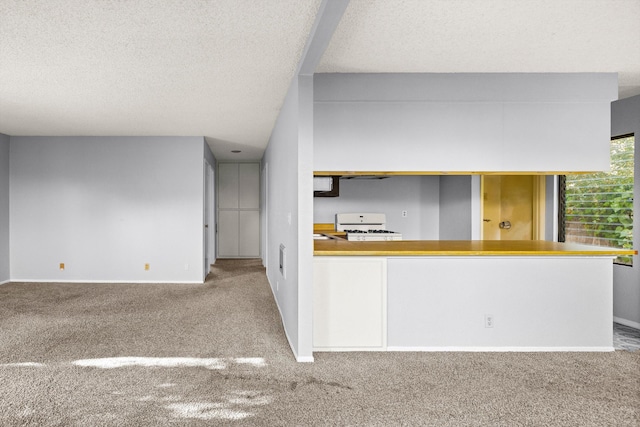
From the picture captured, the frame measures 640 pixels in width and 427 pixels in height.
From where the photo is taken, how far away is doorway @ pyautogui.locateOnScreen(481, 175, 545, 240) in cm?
542

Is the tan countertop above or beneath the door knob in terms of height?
beneath

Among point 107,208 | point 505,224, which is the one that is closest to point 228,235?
point 107,208

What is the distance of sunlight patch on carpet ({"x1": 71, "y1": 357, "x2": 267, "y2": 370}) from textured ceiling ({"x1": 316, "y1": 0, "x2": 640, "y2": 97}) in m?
2.45

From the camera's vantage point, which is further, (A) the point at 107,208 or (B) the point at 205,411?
(A) the point at 107,208

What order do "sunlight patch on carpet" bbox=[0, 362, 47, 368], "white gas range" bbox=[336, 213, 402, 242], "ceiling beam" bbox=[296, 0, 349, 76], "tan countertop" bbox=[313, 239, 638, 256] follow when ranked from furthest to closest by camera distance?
"white gas range" bbox=[336, 213, 402, 242] < "tan countertop" bbox=[313, 239, 638, 256] < "sunlight patch on carpet" bbox=[0, 362, 47, 368] < "ceiling beam" bbox=[296, 0, 349, 76]

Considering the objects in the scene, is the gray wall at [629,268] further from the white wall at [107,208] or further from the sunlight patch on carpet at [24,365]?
the white wall at [107,208]

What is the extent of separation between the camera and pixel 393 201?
638cm

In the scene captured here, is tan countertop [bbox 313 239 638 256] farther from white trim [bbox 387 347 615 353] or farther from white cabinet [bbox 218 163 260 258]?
white cabinet [bbox 218 163 260 258]

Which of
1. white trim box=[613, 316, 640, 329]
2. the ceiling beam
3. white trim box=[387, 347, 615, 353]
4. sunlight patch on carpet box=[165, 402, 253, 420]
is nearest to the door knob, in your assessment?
white trim box=[613, 316, 640, 329]

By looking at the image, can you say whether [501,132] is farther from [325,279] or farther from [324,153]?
[325,279]

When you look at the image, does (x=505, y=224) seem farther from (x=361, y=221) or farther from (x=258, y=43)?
(x=258, y=43)

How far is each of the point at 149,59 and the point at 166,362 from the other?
92.6 inches

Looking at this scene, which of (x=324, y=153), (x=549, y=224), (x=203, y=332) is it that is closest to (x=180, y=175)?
(x=203, y=332)

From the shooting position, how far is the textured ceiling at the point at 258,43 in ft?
8.04
